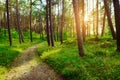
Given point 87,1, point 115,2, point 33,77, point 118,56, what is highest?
point 87,1

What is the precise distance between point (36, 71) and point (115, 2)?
751 centimetres

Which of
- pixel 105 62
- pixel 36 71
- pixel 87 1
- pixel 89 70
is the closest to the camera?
pixel 89 70

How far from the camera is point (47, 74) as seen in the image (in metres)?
13.2

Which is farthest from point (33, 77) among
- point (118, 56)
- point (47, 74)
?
point (118, 56)

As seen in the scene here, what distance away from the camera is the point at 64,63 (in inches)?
569

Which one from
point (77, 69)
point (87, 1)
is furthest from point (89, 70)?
point (87, 1)

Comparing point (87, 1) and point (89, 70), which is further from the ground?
point (87, 1)

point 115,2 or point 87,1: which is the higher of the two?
point 87,1

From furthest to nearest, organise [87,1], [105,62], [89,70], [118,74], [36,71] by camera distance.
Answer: [87,1]
[36,71]
[105,62]
[89,70]
[118,74]

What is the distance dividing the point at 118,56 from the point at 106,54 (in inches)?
69.1

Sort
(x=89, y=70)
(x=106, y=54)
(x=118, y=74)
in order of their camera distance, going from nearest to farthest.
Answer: (x=118, y=74)
(x=89, y=70)
(x=106, y=54)

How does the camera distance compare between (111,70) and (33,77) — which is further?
(33,77)

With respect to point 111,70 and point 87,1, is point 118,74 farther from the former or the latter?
point 87,1

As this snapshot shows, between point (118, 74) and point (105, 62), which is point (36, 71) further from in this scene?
point (118, 74)
